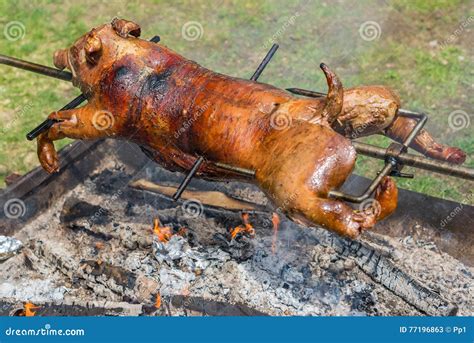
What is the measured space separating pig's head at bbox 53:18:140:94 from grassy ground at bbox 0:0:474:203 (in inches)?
103

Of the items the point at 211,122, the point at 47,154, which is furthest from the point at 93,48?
the point at 211,122

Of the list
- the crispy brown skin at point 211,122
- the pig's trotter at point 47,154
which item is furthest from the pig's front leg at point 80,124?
the pig's trotter at point 47,154

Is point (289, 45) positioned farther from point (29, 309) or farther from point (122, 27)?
point (29, 309)

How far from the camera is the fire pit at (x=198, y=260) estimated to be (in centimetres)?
488

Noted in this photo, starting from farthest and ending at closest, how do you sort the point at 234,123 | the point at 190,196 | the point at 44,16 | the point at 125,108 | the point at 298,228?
the point at 44,16 → the point at 190,196 → the point at 298,228 → the point at 125,108 → the point at 234,123

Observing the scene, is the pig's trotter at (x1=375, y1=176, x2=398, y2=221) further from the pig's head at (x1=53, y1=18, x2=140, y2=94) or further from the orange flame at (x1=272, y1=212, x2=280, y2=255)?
the pig's head at (x1=53, y1=18, x2=140, y2=94)

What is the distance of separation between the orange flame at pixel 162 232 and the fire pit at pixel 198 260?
0.05ft

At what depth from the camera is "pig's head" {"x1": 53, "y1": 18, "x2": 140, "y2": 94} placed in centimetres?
500

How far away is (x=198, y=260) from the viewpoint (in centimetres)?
528

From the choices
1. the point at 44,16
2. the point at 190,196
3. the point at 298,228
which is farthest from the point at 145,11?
the point at 298,228

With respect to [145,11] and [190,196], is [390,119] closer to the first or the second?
[190,196]

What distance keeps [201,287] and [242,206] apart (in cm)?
100

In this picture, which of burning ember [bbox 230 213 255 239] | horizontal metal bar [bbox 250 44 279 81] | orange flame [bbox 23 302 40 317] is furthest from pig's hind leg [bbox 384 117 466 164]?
orange flame [bbox 23 302 40 317]

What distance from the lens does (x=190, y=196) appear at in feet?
19.6
